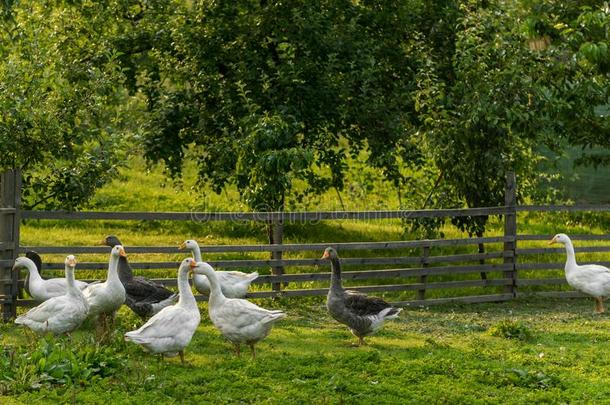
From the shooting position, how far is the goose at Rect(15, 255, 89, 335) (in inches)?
447

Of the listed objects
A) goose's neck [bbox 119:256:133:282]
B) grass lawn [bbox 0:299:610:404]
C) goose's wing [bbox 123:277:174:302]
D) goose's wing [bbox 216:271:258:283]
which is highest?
goose's neck [bbox 119:256:133:282]

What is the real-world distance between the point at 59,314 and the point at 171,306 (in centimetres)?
140

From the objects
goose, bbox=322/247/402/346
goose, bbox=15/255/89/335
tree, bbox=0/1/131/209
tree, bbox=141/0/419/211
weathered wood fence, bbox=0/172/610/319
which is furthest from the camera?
tree, bbox=141/0/419/211

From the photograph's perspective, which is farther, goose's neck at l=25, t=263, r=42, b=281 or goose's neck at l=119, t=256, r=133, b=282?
goose's neck at l=119, t=256, r=133, b=282

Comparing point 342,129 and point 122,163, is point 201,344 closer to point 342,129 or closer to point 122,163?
point 122,163

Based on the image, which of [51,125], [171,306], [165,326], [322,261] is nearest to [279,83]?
[322,261]

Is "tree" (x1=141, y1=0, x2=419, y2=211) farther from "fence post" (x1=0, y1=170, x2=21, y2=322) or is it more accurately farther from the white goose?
the white goose

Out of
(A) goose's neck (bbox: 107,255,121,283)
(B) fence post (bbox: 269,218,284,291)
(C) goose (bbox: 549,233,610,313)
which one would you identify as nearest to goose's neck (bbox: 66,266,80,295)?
(A) goose's neck (bbox: 107,255,121,283)

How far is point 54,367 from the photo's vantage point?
9570 mm

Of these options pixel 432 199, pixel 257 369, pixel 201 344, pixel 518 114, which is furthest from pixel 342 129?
pixel 257 369

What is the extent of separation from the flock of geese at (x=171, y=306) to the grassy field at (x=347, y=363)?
0.27 meters

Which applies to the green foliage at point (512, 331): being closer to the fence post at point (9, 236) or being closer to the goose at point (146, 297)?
the goose at point (146, 297)

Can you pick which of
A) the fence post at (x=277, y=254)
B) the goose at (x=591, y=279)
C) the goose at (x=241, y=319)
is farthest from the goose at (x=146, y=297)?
the goose at (x=591, y=279)

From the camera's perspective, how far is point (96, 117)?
15742 mm
